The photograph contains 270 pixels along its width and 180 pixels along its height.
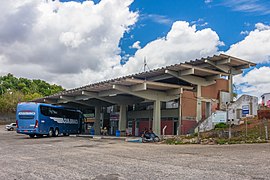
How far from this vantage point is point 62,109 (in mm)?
33031

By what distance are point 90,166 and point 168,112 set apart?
2482cm

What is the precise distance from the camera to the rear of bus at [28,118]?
28.1 meters

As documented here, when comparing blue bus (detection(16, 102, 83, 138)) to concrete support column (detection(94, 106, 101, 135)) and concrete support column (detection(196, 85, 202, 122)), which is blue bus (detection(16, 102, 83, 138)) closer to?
concrete support column (detection(94, 106, 101, 135))

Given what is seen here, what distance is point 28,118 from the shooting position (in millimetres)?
28188

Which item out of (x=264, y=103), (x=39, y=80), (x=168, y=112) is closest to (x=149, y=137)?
(x=168, y=112)

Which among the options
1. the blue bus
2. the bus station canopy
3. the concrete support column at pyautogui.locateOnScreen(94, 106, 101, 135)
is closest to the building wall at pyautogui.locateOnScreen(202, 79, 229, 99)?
the bus station canopy

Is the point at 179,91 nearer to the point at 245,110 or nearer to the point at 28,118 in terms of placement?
the point at 245,110

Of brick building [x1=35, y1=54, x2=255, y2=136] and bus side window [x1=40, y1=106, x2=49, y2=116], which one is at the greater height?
brick building [x1=35, y1=54, x2=255, y2=136]

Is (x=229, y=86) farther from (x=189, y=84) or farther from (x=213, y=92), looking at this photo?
(x=189, y=84)

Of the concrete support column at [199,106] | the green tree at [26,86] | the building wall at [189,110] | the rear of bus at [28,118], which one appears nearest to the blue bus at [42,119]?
the rear of bus at [28,118]

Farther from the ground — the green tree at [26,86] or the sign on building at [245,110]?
the green tree at [26,86]

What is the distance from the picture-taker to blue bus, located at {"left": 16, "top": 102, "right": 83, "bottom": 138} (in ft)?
92.3

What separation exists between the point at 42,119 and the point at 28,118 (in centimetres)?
131

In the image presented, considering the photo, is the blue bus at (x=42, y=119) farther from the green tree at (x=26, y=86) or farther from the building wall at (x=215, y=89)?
the green tree at (x=26, y=86)
